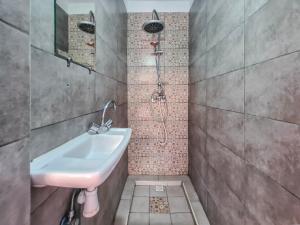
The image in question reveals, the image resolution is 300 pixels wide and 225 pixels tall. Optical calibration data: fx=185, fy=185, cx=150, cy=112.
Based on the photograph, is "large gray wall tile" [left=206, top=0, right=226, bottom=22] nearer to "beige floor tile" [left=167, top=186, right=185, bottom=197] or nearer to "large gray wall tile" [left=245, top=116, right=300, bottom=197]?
"large gray wall tile" [left=245, top=116, right=300, bottom=197]

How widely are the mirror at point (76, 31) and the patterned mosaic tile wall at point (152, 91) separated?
5.02 feet

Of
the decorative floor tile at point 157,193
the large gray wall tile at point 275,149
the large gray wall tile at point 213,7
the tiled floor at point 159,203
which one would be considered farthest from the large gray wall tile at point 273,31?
the decorative floor tile at point 157,193

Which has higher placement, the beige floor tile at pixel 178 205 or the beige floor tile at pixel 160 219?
the beige floor tile at pixel 178 205

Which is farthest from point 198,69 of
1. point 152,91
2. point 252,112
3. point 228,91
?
point 252,112

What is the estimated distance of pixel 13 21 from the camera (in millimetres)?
477

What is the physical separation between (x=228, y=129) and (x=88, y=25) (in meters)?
1.28

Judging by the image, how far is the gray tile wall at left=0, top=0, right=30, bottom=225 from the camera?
44 cm

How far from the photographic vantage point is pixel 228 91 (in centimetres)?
140

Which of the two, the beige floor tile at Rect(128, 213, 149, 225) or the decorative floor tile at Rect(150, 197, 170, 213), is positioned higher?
the decorative floor tile at Rect(150, 197, 170, 213)

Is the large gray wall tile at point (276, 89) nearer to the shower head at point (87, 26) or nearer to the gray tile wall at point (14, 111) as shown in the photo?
the gray tile wall at point (14, 111)

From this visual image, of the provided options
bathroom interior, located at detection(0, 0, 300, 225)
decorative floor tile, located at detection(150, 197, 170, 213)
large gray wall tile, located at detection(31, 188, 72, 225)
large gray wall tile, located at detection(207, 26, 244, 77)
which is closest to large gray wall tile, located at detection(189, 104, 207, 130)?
bathroom interior, located at detection(0, 0, 300, 225)

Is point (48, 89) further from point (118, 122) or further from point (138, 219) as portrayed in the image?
point (138, 219)

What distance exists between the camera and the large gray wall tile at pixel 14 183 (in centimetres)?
44

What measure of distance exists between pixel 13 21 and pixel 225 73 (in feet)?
4.48
